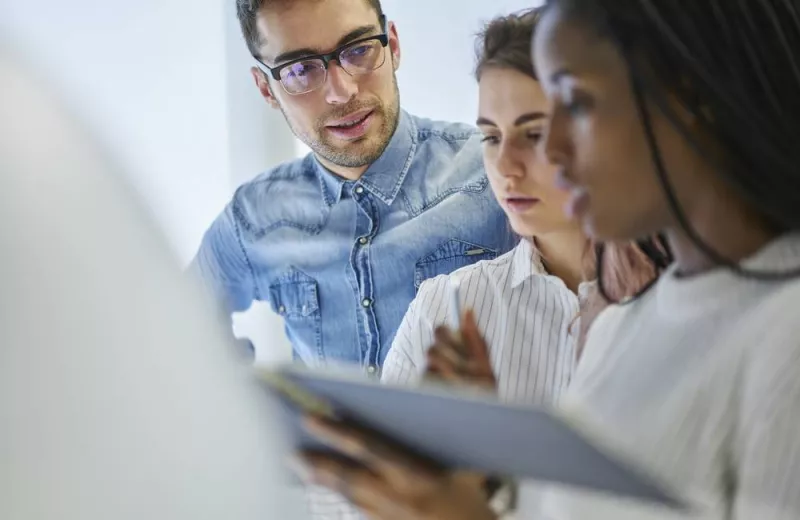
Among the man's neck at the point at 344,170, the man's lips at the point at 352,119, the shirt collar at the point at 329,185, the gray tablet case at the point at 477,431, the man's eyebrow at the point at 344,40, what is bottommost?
the gray tablet case at the point at 477,431

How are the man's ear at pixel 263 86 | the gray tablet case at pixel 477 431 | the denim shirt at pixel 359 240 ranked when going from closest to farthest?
the gray tablet case at pixel 477 431 → the denim shirt at pixel 359 240 → the man's ear at pixel 263 86

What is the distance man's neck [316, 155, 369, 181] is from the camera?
74cm

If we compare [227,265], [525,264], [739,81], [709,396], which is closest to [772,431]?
[709,396]

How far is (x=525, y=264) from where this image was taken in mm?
631

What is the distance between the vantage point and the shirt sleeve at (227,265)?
0.77 metres

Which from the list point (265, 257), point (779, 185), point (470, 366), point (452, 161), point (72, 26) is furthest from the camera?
point (72, 26)

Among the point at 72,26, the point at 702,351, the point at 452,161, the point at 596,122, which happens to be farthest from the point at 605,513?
the point at 72,26

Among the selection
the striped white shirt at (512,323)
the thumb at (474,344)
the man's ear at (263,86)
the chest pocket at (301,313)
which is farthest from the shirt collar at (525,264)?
the man's ear at (263,86)

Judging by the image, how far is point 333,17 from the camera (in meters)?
0.72

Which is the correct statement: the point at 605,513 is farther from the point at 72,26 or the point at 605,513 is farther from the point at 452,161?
the point at 72,26

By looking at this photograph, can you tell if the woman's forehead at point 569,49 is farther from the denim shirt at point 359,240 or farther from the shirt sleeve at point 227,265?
the shirt sleeve at point 227,265

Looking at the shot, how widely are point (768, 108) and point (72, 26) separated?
2.57 feet

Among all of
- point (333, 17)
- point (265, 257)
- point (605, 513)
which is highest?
point (333, 17)

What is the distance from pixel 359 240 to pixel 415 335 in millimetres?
107
